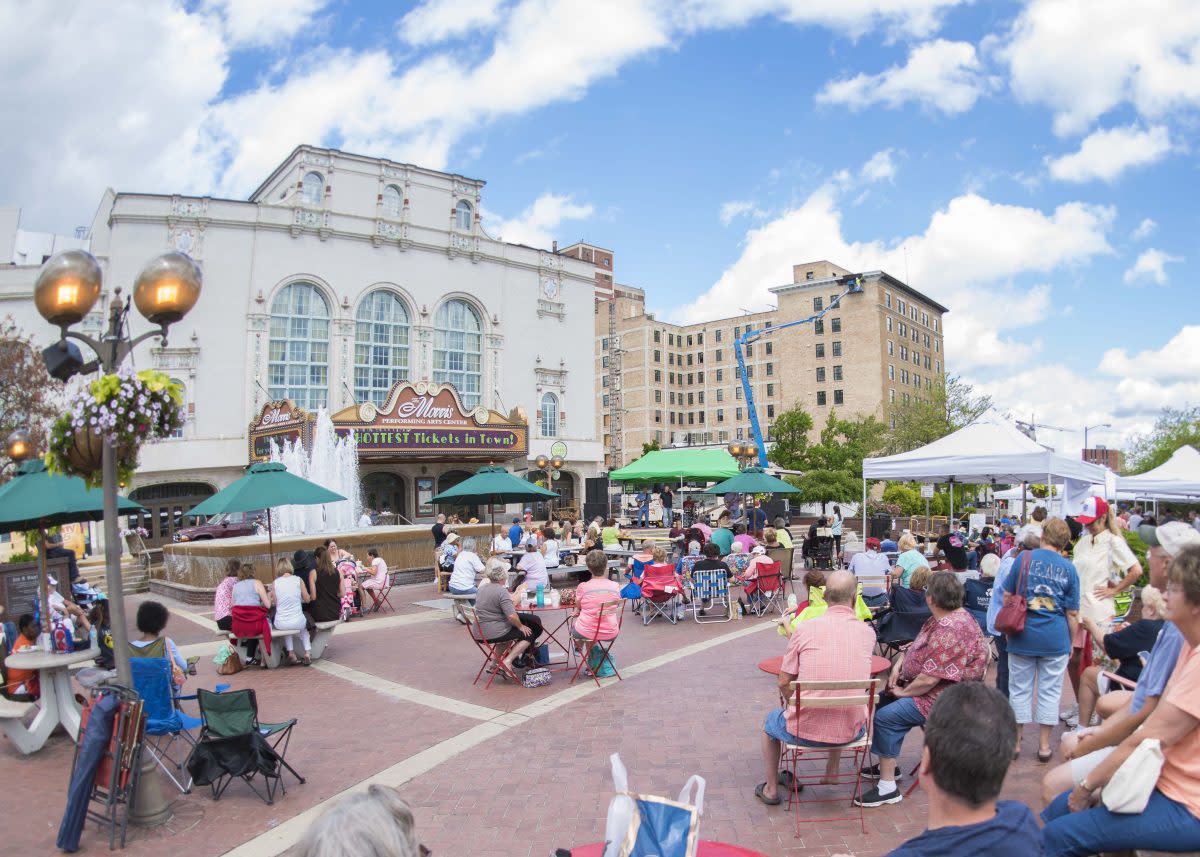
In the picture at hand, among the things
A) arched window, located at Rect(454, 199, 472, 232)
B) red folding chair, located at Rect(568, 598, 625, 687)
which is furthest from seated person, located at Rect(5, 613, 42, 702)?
arched window, located at Rect(454, 199, 472, 232)

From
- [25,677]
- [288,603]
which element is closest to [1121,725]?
[25,677]

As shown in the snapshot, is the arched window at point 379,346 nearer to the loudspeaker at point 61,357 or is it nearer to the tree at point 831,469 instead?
the tree at point 831,469

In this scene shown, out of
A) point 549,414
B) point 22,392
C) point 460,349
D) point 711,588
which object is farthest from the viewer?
point 549,414

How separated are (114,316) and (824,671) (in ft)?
17.5

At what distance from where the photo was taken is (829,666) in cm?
503

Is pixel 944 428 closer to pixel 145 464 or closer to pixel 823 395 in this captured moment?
pixel 823 395

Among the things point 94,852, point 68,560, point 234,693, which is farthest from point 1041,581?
point 68,560

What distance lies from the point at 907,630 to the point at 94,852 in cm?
715

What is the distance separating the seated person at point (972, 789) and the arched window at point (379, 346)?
3762 cm

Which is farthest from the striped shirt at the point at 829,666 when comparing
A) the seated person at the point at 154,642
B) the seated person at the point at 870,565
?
the seated person at the point at 870,565

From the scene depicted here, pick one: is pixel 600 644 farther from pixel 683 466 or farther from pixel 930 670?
pixel 683 466

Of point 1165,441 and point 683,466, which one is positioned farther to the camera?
point 1165,441

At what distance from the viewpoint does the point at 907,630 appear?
26.7ft

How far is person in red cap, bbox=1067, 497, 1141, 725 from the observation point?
7191mm
